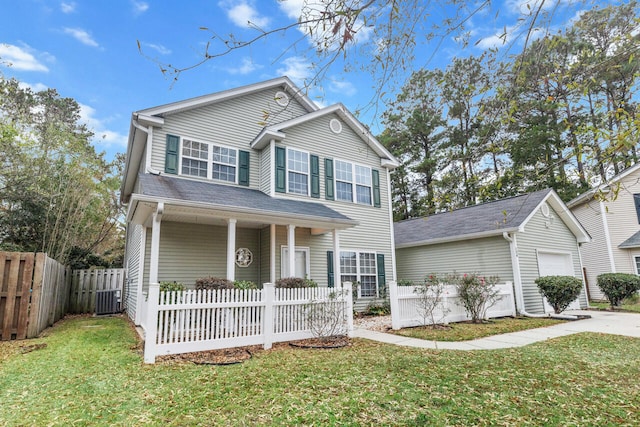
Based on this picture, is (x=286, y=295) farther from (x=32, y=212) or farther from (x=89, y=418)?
(x=32, y=212)

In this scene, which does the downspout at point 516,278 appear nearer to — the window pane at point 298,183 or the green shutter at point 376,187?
the green shutter at point 376,187

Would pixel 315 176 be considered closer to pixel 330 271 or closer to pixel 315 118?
pixel 315 118

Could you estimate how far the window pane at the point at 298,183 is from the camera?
36.4 feet

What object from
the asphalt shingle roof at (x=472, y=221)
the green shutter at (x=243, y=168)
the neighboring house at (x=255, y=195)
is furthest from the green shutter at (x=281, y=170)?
the asphalt shingle roof at (x=472, y=221)

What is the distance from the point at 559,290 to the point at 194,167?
1162cm

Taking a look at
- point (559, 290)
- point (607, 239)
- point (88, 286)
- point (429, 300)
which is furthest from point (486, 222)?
point (88, 286)

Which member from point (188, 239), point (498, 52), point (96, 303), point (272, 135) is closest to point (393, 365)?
point (498, 52)

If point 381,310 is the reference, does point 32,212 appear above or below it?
above

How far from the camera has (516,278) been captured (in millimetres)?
11156

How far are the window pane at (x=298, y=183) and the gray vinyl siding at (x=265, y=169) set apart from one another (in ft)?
2.39

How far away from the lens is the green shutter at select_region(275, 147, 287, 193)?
1071cm

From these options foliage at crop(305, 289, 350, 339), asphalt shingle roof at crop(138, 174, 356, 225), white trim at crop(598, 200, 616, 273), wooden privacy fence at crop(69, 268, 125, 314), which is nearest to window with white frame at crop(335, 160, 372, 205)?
asphalt shingle roof at crop(138, 174, 356, 225)

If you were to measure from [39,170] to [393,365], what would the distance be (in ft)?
56.8

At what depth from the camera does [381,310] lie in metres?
11.6
